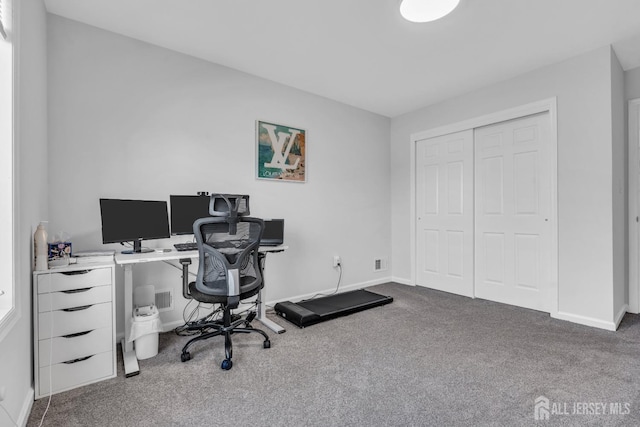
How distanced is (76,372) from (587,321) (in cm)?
403

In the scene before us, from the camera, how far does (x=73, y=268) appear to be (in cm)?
188

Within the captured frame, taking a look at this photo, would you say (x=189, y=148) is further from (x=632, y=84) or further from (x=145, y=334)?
(x=632, y=84)

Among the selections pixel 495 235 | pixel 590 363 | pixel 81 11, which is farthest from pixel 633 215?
pixel 81 11

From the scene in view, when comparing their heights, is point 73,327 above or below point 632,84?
below

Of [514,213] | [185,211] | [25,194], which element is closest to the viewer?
[25,194]

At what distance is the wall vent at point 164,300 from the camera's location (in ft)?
8.92

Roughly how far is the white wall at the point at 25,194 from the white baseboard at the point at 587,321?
13.2 feet

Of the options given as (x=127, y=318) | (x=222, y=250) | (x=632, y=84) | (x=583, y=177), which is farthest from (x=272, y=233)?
(x=632, y=84)

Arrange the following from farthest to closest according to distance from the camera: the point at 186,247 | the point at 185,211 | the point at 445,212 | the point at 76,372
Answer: the point at 445,212 < the point at 185,211 < the point at 186,247 < the point at 76,372

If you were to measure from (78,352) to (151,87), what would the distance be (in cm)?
210

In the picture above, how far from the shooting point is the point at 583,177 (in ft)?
9.41

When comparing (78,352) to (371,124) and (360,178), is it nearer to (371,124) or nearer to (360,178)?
(360,178)

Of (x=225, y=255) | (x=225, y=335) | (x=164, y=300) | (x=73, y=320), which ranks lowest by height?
(x=225, y=335)

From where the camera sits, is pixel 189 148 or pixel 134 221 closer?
pixel 134 221
